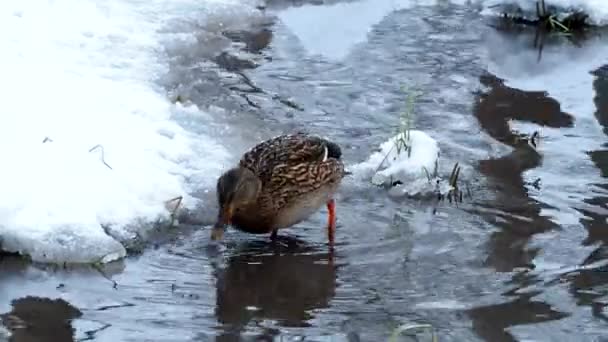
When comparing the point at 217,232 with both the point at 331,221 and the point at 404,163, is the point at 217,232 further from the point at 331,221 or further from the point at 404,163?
the point at 404,163

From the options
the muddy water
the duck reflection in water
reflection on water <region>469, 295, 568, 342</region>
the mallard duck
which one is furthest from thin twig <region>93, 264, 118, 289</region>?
reflection on water <region>469, 295, 568, 342</region>

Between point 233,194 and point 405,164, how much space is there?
52.5 inches

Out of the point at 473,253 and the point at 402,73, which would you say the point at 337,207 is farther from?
the point at 402,73

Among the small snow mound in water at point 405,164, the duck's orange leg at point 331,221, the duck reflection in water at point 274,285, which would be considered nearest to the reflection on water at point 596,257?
the small snow mound in water at point 405,164

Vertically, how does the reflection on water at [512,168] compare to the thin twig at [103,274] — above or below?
above

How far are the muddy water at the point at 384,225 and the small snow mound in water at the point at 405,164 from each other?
101 millimetres

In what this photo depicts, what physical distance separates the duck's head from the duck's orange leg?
1.26 ft

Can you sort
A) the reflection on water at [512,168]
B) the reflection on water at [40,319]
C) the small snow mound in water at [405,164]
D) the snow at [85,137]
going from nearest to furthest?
1. the reflection on water at [40,319]
2. the snow at [85,137]
3. the reflection on water at [512,168]
4. the small snow mound in water at [405,164]

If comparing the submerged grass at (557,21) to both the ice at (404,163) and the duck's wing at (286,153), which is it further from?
the duck's wing at (286,153)

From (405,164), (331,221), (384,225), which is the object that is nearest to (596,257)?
(384,225)

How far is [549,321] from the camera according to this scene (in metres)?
5.16

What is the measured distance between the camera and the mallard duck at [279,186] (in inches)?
240

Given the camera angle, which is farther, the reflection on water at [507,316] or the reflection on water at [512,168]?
the reflection on water at [512,168]

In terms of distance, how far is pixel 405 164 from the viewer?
6.97 meters
